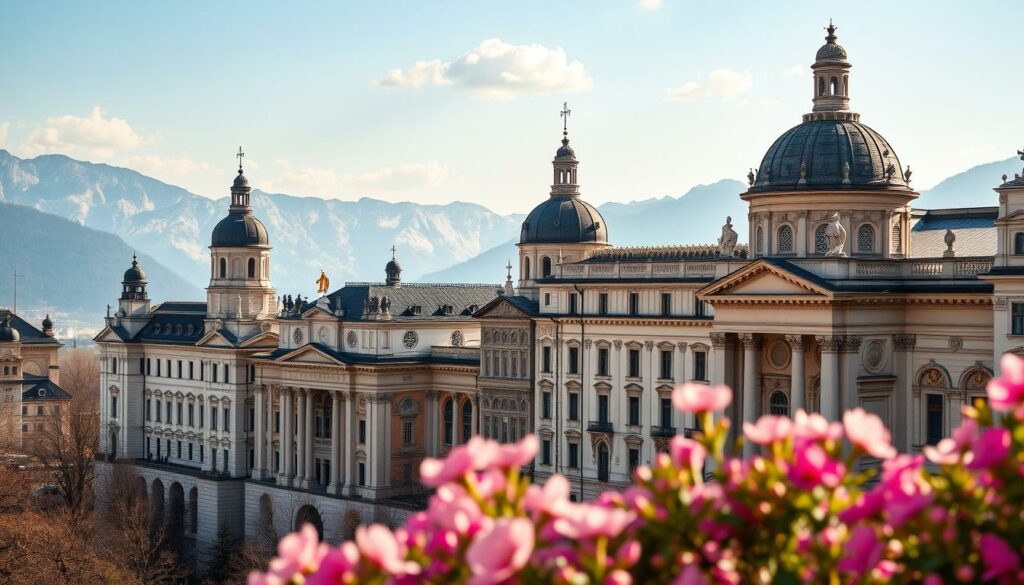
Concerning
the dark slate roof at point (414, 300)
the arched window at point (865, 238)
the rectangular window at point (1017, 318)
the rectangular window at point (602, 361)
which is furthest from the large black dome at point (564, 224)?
the rectangular window at point (1017, 318)

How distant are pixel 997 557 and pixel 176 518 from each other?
106705mm

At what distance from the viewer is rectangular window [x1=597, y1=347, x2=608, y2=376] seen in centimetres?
8381

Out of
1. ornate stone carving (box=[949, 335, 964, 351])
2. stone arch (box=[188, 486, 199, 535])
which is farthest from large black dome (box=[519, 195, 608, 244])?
stone arch (box=[188, 486, 199, 535])

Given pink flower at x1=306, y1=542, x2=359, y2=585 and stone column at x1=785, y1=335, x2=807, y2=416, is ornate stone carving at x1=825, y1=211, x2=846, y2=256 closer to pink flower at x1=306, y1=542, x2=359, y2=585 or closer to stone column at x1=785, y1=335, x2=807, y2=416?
stone column at x1=785, y1=335, x2=807, y2=416

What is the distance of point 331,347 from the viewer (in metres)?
102

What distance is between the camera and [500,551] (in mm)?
12383

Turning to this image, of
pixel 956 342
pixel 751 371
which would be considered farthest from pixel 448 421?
pixel 956 342

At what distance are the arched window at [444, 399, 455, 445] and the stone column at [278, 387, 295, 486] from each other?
37.2ft

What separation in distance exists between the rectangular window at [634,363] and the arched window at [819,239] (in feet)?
44.0

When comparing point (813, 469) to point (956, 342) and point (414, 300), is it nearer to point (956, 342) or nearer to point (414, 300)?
point (956, 342)

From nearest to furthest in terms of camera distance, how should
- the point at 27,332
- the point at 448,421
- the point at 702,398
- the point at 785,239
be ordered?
the point at 702,398
the point at 785,239
the point at 448,421
the point at 27,332

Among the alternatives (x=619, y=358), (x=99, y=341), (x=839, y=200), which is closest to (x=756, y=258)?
(x=839, y=200)

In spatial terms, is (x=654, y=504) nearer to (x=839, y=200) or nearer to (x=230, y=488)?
(x=839, y=200)

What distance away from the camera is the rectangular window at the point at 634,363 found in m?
81.9
